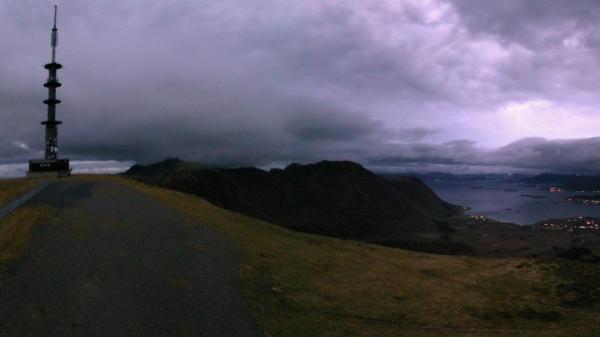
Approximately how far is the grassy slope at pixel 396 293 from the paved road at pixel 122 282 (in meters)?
1.84

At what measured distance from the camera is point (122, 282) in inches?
713

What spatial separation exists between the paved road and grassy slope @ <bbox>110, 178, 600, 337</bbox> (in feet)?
6.05

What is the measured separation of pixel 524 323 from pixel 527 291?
21.1 feet

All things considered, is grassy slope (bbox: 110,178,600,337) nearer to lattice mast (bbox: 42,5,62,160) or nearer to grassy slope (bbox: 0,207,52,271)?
grassy slope (bbox: 0,207,52,271)

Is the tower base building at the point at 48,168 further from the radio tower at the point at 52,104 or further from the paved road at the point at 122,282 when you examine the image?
the paved road at the point at 122,282

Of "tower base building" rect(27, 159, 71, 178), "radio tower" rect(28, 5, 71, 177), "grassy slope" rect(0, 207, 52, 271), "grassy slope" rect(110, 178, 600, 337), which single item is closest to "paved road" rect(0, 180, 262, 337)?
"grassy slope" rect(0, 207, 52, 271)

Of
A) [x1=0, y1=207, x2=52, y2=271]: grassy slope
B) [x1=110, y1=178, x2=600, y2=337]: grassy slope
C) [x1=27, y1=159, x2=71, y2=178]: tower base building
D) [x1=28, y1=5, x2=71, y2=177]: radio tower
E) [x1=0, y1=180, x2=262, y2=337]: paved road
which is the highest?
[x1=28, y1=5, x2=71, y2=177]: radio tower

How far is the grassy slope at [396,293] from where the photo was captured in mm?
17531

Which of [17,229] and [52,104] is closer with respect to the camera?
[17,229]

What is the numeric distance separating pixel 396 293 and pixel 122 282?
14765 mm

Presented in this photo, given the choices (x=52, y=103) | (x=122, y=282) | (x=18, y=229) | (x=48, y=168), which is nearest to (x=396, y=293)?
(x=122, y=282)

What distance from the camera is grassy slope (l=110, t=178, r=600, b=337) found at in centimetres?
1753

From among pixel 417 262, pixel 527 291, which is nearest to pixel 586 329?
pixel 527 291

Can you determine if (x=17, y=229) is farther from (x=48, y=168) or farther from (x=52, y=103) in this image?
(x=52, y=103)
